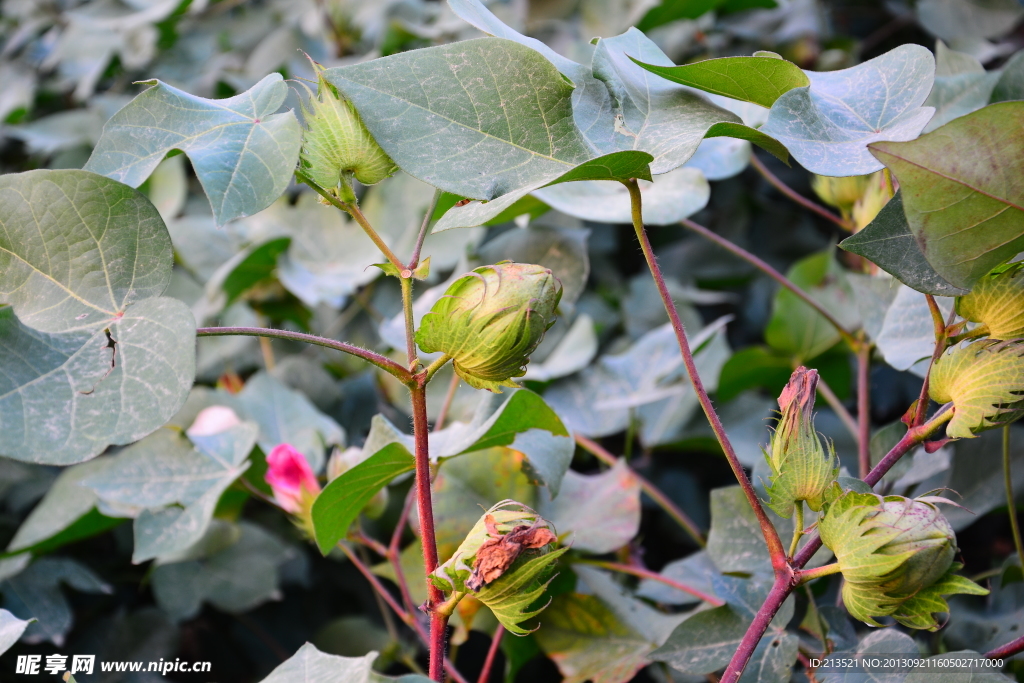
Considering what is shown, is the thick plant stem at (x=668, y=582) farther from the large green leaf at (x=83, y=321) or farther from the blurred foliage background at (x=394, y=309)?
the large green leaf at (x=83, y=321)

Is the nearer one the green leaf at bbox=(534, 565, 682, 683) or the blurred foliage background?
the green leaf at bbox=(534, 565, 682, 683)

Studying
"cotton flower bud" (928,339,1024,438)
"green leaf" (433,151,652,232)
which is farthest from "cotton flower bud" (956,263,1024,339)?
"green leaf" (433,151,652,232)

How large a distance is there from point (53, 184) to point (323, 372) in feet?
2.11

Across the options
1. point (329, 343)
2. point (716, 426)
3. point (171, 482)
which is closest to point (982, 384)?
point (716, 426)

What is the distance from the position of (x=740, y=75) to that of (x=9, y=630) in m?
0.67

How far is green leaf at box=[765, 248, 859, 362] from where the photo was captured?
40.6 inches

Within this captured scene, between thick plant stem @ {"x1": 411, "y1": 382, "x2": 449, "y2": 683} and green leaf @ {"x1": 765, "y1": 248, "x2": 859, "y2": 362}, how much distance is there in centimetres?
74

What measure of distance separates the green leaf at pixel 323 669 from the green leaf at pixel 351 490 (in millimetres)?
108

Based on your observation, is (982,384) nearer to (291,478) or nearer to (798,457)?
(798,457)

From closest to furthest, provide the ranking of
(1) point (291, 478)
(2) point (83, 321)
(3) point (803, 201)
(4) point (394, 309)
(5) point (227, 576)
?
(2) point (83, 321) → (1) point (291, 478) → (3) point (803, 201) → (5) point (227, 576) → (4) point (394, 309)

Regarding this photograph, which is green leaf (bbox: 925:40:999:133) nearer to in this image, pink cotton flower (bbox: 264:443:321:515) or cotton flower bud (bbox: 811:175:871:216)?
cotton flower bud (bbox: 811:175:871:216)

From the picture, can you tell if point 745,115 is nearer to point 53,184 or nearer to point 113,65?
point 53,184

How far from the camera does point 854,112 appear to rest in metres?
0.53

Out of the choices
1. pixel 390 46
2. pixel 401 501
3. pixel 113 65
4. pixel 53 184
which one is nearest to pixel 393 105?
pixel 53 184
